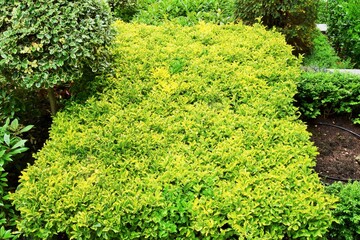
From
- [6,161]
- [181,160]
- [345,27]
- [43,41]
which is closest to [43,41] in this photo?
[43,41]

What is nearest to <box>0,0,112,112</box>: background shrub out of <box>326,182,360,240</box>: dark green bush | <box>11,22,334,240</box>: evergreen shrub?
<box>11,22,334,240</box>: evergreen shrub

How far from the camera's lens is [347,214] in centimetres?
290

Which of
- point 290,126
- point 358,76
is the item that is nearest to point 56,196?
point 290,126

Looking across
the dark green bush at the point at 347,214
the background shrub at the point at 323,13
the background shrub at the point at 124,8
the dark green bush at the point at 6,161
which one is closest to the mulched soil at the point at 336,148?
the dark green bush at the point at 347,214

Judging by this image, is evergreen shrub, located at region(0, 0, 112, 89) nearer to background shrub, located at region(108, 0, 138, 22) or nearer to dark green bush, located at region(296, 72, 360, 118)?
dark green bush, located at region(296, 72, 360, 118)

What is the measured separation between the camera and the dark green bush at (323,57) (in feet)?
17.2

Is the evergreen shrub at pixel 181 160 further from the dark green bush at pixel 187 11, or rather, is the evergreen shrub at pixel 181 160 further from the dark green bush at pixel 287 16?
the dark green bush at pixel 187 11

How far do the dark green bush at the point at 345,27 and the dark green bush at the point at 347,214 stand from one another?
2952mm

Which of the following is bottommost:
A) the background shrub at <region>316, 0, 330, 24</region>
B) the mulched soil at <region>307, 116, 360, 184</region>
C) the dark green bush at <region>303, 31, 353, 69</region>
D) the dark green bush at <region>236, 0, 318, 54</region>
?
the mulched soil at <region>307, 116, 360, 184</region>

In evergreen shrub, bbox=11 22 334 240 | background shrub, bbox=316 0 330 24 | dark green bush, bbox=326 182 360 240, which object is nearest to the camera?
evergreen shrub, bbox=11 22 334 240

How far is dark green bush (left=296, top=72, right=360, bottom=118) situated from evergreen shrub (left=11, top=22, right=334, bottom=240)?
35 cm

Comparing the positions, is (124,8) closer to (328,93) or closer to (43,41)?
(43,41)

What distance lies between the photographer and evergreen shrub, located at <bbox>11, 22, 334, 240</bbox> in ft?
8.15

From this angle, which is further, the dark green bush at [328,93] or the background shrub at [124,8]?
the background shrub at [124,8]
